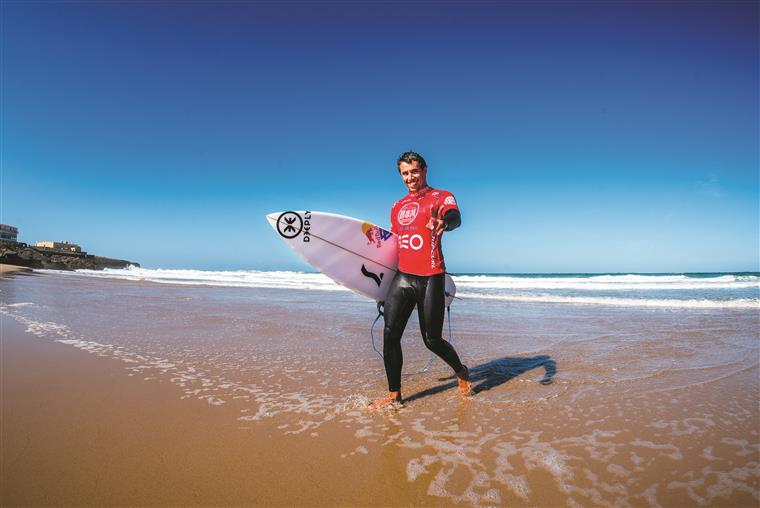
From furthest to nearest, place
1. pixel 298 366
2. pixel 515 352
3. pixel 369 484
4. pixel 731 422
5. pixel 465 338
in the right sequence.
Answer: pixel 465 338
pixel 515 352
pixel 298 366
pixel 731 422
pixel 369 484

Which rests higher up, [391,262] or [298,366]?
[391,262]

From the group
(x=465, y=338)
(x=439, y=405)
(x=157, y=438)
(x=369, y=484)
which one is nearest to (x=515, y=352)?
(x=465, y=338)

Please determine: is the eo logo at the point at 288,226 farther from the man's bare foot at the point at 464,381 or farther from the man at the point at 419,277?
the man's bare foot at the point at 464,381

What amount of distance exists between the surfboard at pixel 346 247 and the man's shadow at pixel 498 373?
906 millimetres

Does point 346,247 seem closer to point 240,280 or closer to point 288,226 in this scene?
point 288,226

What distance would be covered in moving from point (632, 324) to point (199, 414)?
26.1ft

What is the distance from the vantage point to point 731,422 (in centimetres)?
281

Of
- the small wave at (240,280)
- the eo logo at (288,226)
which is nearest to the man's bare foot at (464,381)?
the eo logo at (288,226)

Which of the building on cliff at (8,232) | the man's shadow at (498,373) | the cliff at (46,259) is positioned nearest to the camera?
the man's shadow at (498,373)

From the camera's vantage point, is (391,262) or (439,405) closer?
(439,405)

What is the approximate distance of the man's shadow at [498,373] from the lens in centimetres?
370

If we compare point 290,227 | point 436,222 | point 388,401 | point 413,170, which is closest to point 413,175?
point 413,170

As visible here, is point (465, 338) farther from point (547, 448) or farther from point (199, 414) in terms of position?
point (199, 414)

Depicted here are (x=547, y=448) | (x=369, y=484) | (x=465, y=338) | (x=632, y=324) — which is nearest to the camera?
(x=369, y=484)
